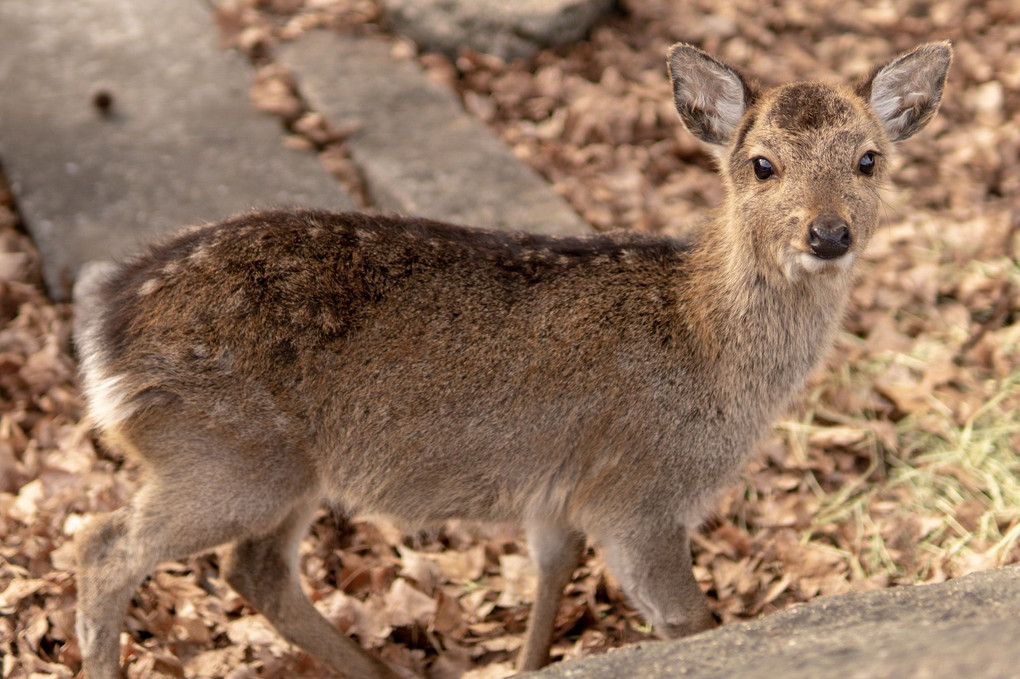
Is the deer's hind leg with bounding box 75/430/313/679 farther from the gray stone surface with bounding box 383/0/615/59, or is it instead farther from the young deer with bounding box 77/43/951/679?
the gray stone surface with bounding box 383/0/615/59

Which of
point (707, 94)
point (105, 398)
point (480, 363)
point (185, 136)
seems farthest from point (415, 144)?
point (105, 398)

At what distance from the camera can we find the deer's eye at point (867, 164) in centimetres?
404

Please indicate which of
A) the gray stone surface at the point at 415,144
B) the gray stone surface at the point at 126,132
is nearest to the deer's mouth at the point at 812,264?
the gray stone surface at the point at 415,144

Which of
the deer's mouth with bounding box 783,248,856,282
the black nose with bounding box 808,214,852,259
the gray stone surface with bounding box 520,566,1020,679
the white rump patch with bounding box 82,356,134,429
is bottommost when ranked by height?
the white rump patch with bounding box 82,356,134,429

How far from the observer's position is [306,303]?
12.5 feet

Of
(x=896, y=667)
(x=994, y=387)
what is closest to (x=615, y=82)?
(x=994, y=387)

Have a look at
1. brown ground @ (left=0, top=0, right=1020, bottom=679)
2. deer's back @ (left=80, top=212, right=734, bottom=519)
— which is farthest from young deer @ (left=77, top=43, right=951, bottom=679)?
brown ground @ (left=0, top=0, right=1020, bottom=679)

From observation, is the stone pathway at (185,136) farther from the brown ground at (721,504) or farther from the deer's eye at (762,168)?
the deer's eye at (762,168)

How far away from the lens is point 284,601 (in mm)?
4371

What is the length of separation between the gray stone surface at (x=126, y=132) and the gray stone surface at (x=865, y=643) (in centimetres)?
391

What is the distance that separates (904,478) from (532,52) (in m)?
4.39

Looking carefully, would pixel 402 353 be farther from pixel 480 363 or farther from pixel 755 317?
pixel 755 317

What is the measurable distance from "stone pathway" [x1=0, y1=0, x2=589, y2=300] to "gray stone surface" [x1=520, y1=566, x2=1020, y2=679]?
328 centimetres

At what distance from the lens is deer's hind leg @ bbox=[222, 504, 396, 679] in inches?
172
